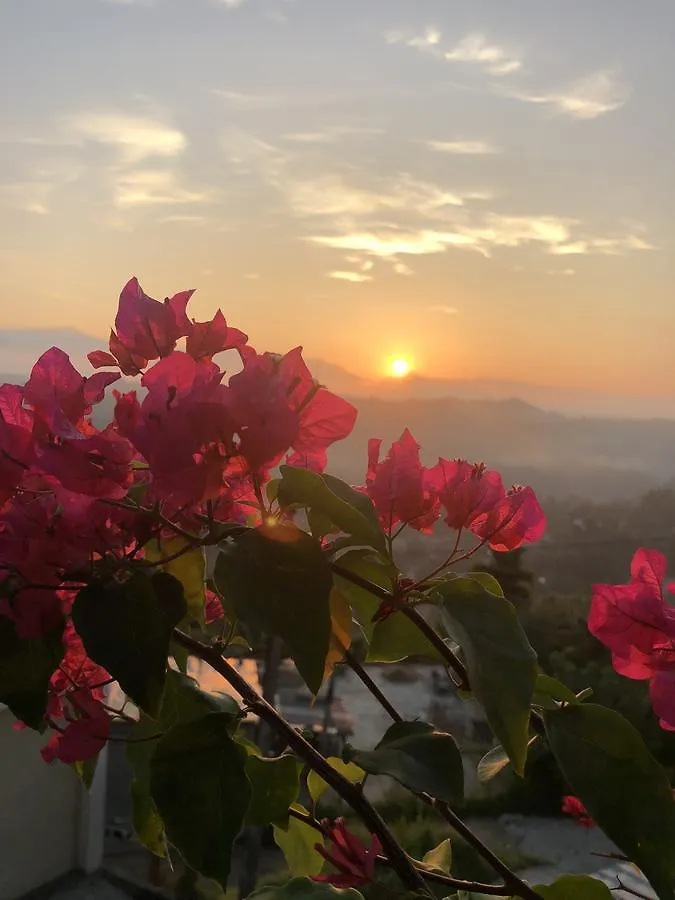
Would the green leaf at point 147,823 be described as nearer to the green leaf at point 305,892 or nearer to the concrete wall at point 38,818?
the green leaf at point 305,892

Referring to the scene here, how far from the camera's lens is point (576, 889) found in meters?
0.35

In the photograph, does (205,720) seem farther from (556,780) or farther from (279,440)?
(556,780)

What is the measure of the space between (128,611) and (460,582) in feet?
0.34

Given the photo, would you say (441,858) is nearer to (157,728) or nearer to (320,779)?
(320,779)

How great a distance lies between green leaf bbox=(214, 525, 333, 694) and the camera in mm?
236

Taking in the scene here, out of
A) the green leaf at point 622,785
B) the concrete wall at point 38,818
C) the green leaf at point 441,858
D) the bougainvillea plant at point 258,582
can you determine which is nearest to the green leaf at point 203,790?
the bougainvillea plant at point 258,582

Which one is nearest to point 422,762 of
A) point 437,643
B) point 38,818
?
point 437,643

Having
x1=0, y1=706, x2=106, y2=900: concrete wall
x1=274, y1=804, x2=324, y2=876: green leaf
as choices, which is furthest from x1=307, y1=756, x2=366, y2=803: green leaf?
x1=0, y1=706, x2=106, y2=900: concrete wall

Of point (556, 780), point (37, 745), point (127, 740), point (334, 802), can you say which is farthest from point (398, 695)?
point (127, 740)

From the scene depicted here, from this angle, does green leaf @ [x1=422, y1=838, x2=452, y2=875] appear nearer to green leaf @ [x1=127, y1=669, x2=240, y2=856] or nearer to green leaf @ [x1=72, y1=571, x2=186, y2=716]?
green leaf @ [x1=127, y1=669, x2=240, y2=856]

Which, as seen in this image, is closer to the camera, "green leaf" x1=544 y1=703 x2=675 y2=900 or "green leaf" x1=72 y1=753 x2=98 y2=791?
"green leaf" x1=544 y1=703 x2=675 y2=900

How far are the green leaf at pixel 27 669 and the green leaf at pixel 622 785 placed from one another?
17 cm

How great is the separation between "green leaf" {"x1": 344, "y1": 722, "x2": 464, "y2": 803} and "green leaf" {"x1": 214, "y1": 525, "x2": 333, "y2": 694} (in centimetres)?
4

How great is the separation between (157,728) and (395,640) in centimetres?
11
